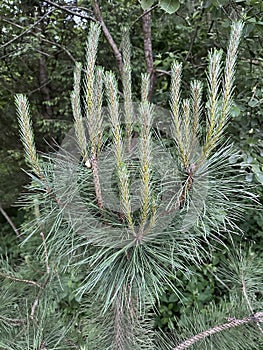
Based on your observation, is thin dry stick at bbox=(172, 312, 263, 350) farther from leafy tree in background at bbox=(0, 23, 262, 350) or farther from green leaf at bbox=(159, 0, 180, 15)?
green leaf at bbox=(159, 0, 180, 15)

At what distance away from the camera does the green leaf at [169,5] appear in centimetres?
48

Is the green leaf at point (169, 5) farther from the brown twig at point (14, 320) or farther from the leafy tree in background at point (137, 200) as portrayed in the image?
the brown twig at point (14, 320)

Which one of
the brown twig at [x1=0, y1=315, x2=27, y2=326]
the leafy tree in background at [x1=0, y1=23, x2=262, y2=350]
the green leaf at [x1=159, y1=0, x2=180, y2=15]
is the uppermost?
the green leaf at [x1=159, y1=0, x2=180, y2=15]

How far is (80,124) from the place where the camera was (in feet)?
1.17

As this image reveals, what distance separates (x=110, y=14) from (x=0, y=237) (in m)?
1.40

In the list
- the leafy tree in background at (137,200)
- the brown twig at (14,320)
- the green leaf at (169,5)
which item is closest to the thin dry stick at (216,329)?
the leafy tree in background at (137,200)

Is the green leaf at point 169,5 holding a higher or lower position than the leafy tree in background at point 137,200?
higher

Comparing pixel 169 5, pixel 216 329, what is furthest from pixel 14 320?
pixel 169 5

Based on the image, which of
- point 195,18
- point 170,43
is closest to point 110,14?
point 170,43

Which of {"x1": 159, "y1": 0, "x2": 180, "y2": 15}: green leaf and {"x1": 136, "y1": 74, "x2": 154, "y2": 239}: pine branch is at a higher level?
{"x1": 159, "y1": 0, "x2": 180, "y2": 15}: green leaf

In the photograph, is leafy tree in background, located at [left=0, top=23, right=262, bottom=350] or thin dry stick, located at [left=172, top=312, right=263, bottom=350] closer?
leafy tree in background, located at [left=0, top=23, right=262, bottom=350]

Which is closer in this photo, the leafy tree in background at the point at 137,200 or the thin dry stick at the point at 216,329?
the leafy tree in background at the point at 137,200

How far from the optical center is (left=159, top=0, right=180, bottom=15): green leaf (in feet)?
1.59

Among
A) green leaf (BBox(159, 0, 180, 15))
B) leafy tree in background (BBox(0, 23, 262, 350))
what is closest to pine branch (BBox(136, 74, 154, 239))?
leafy tree in background (BBox(0, 23, 262, 350))
